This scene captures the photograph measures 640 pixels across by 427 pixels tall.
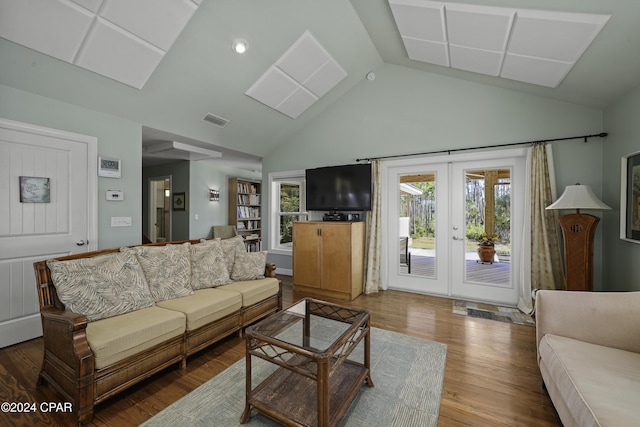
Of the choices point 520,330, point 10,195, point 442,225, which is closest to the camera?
point 10,195

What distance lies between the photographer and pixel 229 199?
6.89m

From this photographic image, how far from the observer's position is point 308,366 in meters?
1.64

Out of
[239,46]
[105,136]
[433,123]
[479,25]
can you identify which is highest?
[239,46]

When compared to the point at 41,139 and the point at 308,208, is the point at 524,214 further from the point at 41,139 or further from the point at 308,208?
the point at 41,139

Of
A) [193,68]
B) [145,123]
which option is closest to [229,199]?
[145,123]

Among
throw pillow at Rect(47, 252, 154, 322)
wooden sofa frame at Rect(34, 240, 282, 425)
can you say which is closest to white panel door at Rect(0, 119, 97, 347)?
wooden sofa frame at Rect(34, 240, 282, 425)

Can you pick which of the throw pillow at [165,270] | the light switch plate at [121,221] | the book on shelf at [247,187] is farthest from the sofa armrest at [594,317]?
the book on shelf at [247,187]

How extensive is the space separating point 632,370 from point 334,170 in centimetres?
364

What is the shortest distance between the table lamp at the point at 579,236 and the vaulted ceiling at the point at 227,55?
1.05 meters

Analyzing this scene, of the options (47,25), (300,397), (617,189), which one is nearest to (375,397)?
(300,397)

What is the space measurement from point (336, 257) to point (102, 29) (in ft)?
11.4

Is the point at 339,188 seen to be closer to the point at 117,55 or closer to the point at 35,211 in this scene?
the point at 117,55

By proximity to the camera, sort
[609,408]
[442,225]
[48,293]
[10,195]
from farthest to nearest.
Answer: [442,225] → [10,195] → [48,293] → [609,408]

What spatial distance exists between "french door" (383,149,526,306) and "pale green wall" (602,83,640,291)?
764mm
